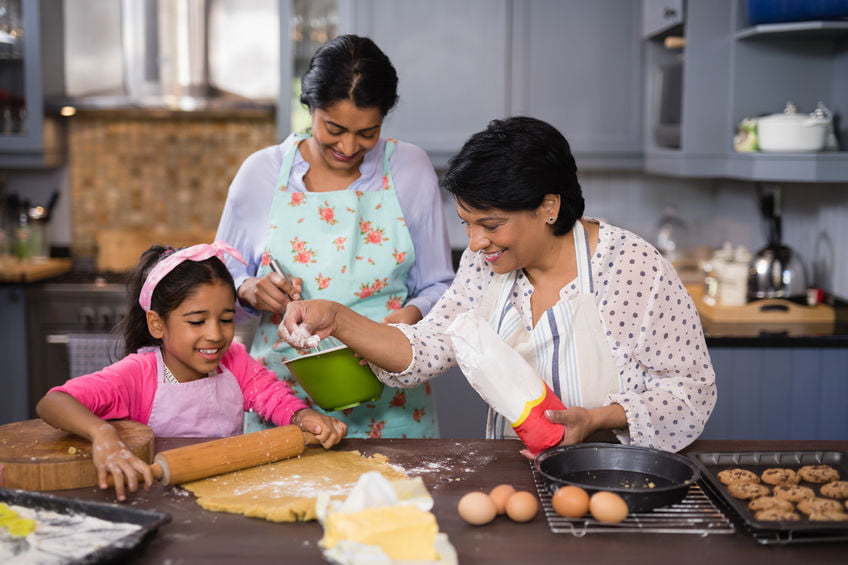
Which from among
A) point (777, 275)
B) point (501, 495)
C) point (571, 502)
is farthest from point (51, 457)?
point (777, 275)

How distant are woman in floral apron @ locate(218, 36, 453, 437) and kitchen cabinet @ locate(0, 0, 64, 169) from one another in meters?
2.13

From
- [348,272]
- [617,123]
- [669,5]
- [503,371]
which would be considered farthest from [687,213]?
[503,371]

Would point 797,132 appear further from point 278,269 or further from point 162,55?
point 162,55

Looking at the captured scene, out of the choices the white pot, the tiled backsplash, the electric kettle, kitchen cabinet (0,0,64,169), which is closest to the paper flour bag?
the white pot

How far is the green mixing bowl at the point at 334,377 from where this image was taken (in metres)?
1.82

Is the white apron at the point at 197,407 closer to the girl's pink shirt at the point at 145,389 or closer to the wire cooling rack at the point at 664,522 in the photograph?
the girl's pink shirt at the point at 145,389

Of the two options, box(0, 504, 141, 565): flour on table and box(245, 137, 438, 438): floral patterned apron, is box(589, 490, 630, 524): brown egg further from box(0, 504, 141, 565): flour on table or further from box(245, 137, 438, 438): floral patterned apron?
box(245, 137, 438, 438): floral patterned apron

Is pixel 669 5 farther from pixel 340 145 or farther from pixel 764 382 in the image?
pixel 340 145

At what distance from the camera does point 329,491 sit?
153 centimetres

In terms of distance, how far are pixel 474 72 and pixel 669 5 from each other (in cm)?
85

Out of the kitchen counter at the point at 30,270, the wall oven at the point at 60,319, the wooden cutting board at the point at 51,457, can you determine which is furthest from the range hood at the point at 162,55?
the wooden cutting board at the point at 51,457

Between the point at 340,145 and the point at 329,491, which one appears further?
the point at 340,145

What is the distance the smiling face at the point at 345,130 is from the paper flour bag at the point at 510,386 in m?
0.62

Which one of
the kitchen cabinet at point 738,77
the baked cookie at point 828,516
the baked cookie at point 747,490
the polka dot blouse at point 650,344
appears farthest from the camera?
the kitchen cabinet at point 738,77
